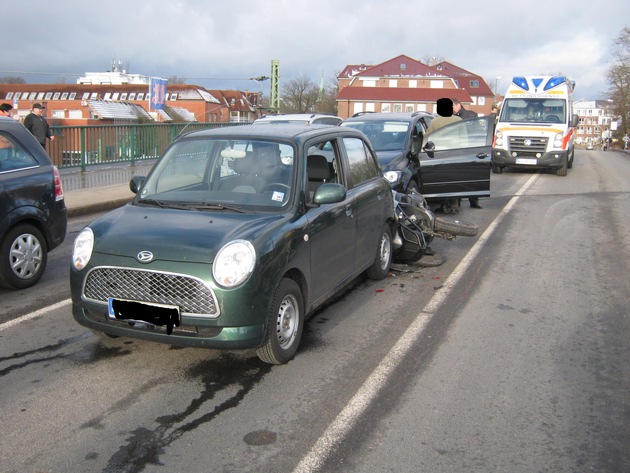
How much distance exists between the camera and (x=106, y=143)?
1583 centimetres

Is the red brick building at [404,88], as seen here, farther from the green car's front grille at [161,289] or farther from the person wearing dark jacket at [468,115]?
the green car's front grille at [161,289]

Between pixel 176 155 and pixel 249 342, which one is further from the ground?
pixel 176 155

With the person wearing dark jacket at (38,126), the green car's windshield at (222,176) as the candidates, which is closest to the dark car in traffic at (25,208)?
the green car's windshield at (222,176)

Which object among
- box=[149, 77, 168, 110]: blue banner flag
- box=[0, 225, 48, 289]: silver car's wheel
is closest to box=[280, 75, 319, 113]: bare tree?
box=[149, 77, 168, 110]: blue banner flag

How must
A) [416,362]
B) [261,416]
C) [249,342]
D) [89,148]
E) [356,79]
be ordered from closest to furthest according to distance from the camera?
[261,416] < [249,342] < [416,362] < [89,148] < [356,79]

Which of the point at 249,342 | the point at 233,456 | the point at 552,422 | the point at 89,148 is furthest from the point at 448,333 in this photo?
the point at 89,148

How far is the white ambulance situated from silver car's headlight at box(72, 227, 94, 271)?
696 inches

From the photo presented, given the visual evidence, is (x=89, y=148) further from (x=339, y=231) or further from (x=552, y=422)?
(x=552, y=422)

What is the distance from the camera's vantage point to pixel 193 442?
363 cm

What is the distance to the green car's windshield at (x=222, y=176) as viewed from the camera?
5.12 metres

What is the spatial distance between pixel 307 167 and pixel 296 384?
1849 millimetres

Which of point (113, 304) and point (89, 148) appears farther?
point (89, 148)

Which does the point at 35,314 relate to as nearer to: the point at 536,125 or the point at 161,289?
the point at 161,289

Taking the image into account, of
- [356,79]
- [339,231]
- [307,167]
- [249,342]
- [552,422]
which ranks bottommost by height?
[552,422]
